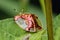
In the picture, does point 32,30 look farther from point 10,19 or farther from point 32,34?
point 10,19

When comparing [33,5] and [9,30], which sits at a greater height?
[33,5]

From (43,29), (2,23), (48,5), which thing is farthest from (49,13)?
(2,23)

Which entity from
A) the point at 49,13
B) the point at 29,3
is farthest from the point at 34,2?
the point at 49,13

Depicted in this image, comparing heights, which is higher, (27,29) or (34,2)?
(34,2)

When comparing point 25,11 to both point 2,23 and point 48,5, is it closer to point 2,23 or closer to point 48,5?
point 2,23

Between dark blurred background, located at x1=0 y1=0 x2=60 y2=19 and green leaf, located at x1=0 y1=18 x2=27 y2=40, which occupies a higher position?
dark blurred background, located at x1=0 y1=0 x2=60 y2=19

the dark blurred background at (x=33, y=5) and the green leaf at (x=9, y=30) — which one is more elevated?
the dark blurred background at (x=33, y=5)

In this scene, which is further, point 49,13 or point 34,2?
point 34,2

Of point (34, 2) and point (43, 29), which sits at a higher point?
point (34, 2)

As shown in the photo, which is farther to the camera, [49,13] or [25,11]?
[25,11]
